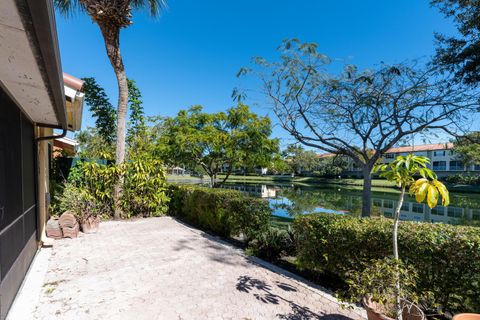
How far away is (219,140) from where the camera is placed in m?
10.5

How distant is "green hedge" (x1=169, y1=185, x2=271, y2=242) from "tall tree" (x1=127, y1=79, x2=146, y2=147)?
4.32m

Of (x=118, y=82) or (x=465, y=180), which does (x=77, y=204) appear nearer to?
(x=118, y=82)

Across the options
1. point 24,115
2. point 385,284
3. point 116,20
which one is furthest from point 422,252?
point 116,20

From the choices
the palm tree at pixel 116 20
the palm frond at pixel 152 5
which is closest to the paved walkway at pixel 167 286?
the palm tree at pixel 116 20

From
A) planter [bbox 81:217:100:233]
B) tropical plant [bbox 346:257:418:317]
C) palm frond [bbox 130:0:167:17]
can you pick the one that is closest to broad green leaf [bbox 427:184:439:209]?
tropical plant [bbox 346:257:418:317]

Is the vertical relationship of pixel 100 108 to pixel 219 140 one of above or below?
above

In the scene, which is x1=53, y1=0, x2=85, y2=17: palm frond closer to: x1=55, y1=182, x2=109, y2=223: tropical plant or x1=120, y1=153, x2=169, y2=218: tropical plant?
x1=120, y1=153, x2=169, y2=218: tropical plant

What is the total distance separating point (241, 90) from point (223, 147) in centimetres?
320

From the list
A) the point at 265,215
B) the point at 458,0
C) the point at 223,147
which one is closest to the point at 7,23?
the point at 265,215

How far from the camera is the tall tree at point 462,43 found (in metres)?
5.57

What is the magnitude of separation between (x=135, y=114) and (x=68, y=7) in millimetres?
4199

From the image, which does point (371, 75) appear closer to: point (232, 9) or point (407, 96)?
point (407, 96)

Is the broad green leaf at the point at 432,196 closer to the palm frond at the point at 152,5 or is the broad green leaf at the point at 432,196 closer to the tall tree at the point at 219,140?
the tall tree at the point at 219,140

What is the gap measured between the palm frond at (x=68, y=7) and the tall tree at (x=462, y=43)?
1040 cm
